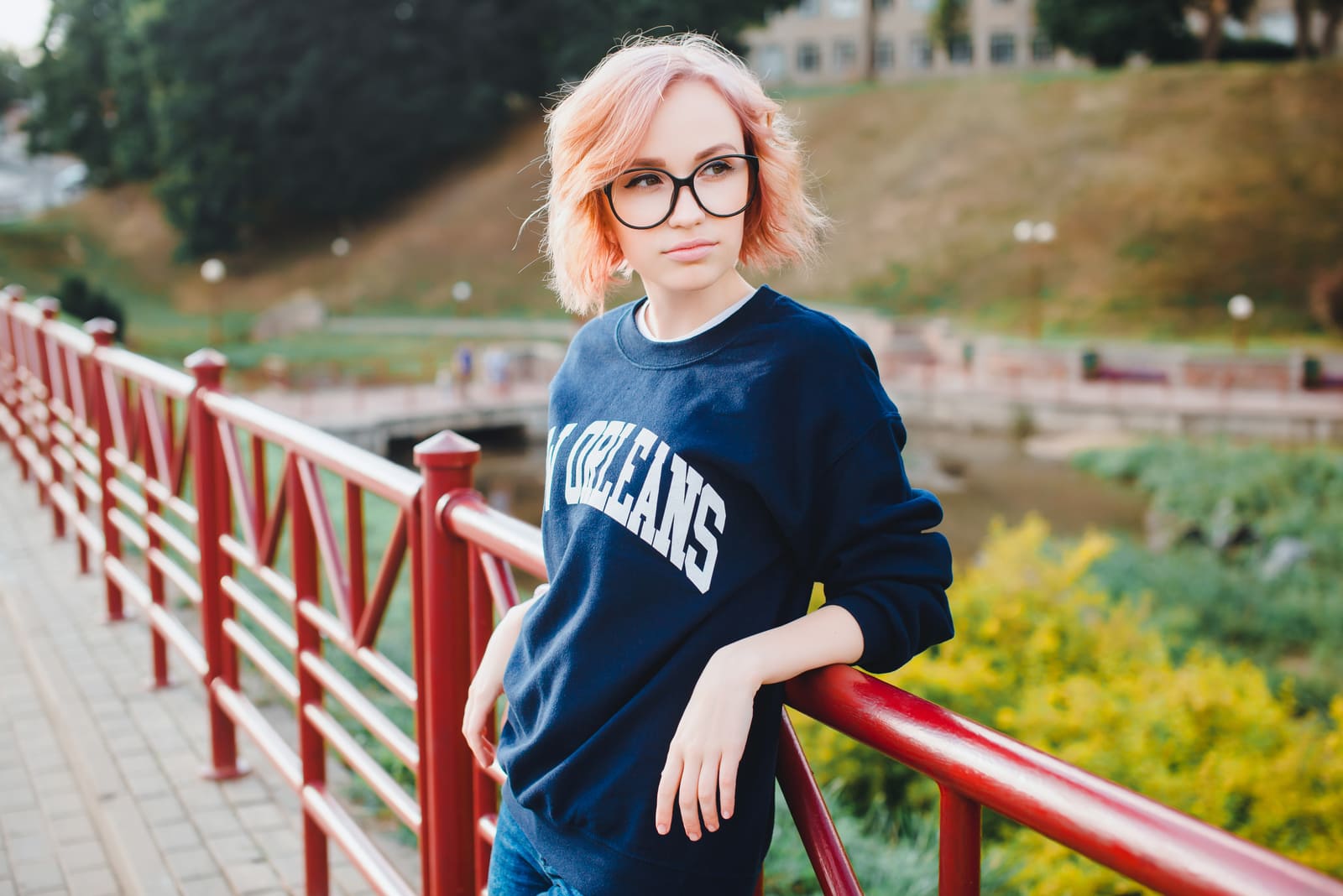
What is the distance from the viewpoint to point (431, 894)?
245 centimetres

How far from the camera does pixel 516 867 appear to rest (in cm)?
173

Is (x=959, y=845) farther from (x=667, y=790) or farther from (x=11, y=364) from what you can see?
(x=11, y=364)

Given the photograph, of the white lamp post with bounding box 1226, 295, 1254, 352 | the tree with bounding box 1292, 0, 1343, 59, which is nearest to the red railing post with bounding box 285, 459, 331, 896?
the white lamp post with bounding box 1226, 295, 1254, 352

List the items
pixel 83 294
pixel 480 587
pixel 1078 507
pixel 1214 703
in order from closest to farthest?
pixel 480 587, pixel 1214 703, pixel 1078 507, pixel 83 294

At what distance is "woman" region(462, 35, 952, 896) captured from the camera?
4.54ft

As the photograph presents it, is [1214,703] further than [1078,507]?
No

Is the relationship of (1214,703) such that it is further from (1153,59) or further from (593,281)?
(1153,59)

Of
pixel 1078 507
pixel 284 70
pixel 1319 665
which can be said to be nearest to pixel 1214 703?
pixel 1319 665

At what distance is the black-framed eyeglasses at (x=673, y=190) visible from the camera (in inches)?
59.4

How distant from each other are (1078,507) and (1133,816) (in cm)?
1861

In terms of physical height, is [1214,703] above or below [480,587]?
below

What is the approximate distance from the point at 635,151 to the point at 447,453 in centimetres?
96

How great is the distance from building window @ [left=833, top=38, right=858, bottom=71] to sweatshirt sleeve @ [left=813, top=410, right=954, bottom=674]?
51.8 metres

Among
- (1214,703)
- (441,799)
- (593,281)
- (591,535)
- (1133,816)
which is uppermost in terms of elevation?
(593,281)
